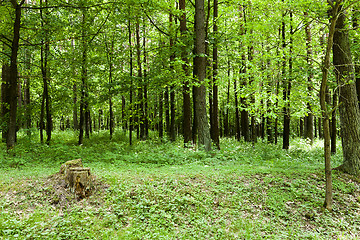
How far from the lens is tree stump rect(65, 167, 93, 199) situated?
5.19m

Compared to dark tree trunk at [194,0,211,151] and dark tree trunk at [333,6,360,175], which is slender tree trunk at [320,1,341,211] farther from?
dark tree trunk at [194,0,211,151]

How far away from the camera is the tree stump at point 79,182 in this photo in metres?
5.19

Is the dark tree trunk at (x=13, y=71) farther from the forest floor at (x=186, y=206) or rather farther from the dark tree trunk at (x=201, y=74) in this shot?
the dark tree trunk at (x=201, y=74)

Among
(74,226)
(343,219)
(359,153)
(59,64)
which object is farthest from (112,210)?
(59,64)

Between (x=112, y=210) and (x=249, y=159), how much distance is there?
6529mm

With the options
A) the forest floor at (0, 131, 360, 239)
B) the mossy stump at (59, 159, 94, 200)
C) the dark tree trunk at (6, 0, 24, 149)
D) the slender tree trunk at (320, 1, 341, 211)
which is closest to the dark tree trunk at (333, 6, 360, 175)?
the forest floor at (0, 131, 360, 239)

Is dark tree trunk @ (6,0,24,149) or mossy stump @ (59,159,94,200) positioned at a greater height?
dark tree trunk @ (6,0,24,149)

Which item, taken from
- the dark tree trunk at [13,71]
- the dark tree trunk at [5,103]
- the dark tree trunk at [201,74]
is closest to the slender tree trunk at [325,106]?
the dark tree trunk at [201,74]

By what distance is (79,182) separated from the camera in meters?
5.24

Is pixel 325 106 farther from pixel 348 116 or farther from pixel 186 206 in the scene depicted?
pixel 186 206

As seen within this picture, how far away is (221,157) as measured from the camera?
9250 millimetres

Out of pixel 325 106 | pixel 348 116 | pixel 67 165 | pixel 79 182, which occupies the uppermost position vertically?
pixel 325 106

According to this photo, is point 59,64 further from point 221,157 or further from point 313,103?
point 313,103

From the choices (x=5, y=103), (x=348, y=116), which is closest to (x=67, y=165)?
(x=348, y=116)
